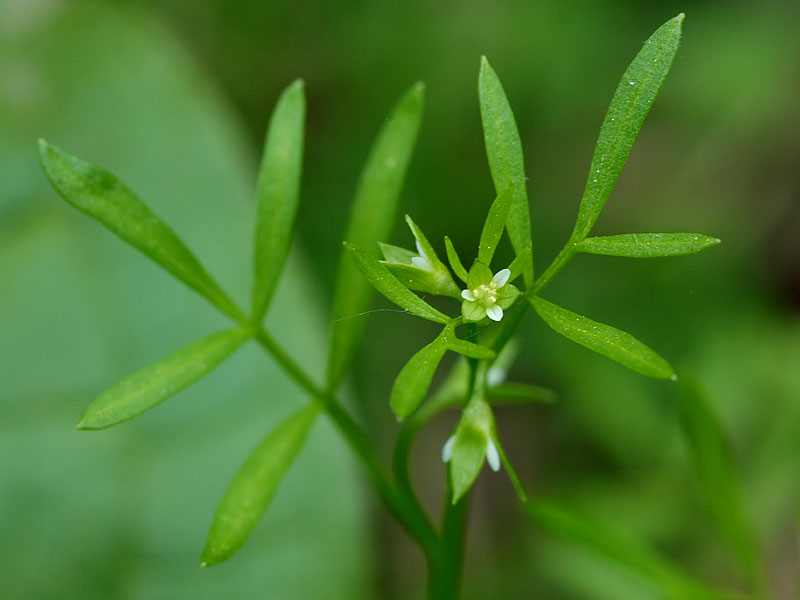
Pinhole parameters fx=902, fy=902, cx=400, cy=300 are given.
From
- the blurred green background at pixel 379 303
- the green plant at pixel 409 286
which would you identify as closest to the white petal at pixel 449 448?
the green plant at pixel 409 286

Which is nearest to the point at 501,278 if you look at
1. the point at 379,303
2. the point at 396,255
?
the point at 396,255

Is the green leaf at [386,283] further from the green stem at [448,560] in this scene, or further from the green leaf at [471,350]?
the green stem at [448,560]

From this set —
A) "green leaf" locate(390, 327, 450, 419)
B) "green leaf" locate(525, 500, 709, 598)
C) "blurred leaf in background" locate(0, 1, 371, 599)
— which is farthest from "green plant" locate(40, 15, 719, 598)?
"blurred leaf in background" locate(0, 1, 371, 599)

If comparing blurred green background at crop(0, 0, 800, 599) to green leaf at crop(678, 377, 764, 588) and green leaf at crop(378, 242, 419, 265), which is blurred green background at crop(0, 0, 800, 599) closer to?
green leaf at crop(678, 377, 764, 588)

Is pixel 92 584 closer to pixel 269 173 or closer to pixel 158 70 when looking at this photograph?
pixel 269 173

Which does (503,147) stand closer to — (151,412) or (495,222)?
(495,222)
